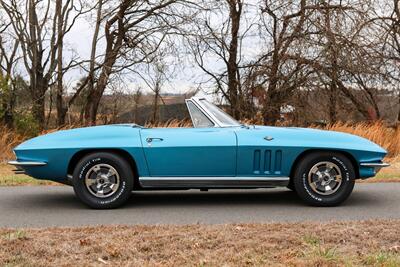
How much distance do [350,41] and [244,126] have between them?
47.2 ft

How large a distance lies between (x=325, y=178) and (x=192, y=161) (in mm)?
1660

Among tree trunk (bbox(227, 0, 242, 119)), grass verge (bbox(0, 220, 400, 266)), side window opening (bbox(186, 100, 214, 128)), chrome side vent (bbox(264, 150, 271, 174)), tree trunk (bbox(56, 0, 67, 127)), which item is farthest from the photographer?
tree trunk (bbox(56, 0, 67, 127))

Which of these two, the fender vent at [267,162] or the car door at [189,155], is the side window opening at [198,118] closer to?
the car door at [189,155]

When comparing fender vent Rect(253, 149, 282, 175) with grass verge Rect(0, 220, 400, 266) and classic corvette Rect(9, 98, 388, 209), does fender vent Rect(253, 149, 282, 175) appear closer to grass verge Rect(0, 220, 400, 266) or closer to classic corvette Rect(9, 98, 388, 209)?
classic corvette Rect(9, 98, 388, 209)

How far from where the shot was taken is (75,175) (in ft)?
23.3

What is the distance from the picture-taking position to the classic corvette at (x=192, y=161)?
7.09 metres

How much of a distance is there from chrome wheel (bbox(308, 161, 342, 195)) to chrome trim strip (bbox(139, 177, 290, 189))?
0.33 meters

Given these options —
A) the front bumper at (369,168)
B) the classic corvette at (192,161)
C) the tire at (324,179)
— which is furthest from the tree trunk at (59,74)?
the front bumper at (369,168)

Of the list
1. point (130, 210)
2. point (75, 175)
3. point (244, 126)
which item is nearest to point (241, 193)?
point (244, 126)

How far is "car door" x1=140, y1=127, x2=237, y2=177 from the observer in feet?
23.3

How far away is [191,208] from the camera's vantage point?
7.26 meters

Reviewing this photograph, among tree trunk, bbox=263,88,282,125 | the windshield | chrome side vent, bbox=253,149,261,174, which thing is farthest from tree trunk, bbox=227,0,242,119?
chrome side vent, bbox=253,149,261,174

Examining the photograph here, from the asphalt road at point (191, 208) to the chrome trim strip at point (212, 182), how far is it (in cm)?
29

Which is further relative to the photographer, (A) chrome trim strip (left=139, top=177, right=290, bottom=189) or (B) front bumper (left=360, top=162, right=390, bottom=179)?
(B) front bumper (left=360, top=162, right=390, bottom=179)
